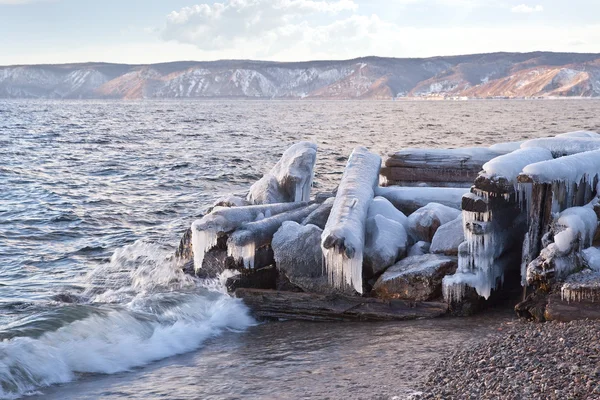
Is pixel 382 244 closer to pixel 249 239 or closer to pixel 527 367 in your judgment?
pixel 249 239

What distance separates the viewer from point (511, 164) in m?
9.48

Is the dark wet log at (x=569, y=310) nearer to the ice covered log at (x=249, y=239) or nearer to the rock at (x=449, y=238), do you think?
the rock at (x=449, y=238)

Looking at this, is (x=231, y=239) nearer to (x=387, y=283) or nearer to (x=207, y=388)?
(x=387, y=283)

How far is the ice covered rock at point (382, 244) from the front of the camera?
32.8 ft

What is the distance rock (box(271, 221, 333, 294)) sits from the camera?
10.0 m

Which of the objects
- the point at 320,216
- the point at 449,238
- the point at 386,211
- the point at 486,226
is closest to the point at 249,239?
the point at 320,216

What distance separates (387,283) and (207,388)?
3164 mm

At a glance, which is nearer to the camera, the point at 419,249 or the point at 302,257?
the point at 302,257

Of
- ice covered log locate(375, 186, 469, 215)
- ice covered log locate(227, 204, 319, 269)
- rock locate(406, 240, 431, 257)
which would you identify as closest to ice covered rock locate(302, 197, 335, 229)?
ice covered log locate(227, 204, 319, 269)

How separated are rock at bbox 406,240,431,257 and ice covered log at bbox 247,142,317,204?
3049 millimetres

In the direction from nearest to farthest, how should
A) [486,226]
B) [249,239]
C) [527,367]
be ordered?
[527,367], [486,226], [249,239]

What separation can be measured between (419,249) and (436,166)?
128 inches

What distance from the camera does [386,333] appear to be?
353 inches

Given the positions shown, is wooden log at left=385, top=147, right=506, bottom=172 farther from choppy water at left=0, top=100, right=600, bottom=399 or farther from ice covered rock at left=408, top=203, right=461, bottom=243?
choppy water at left=0, top=100, right=600, bottom=399
